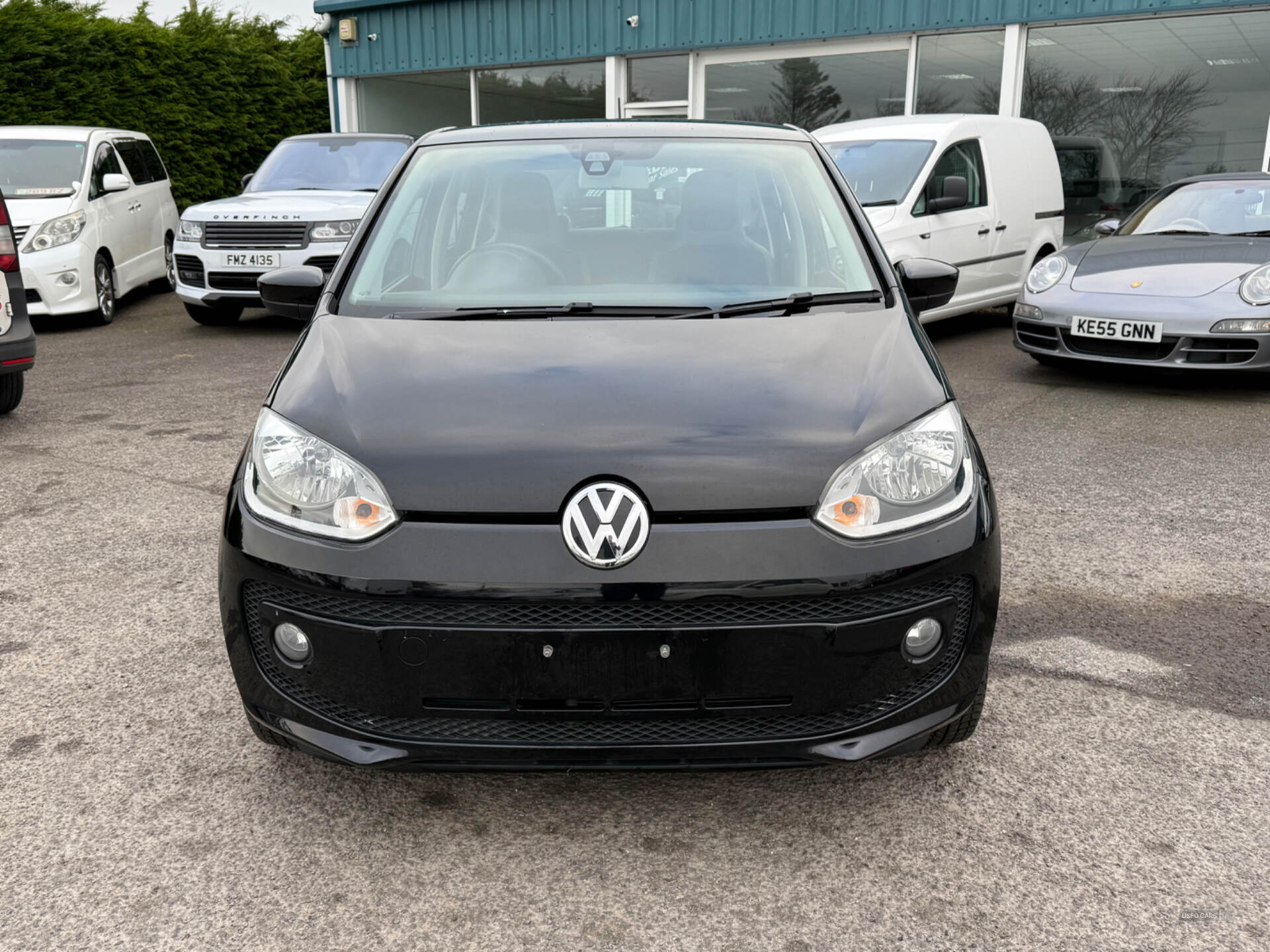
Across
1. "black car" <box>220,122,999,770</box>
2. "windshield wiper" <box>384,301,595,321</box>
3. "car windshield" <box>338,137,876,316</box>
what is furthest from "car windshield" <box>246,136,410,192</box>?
"black car" <box>220,122,999,770</box>

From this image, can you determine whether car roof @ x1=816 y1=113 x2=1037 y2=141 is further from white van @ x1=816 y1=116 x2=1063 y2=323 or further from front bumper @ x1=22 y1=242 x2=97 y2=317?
front bumper @ x1=22 y1=242 x2=97 y2=317

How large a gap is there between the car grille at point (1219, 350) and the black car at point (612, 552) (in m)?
4.72

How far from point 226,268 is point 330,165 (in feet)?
5.34

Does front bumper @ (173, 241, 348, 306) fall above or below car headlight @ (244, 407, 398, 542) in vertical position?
below

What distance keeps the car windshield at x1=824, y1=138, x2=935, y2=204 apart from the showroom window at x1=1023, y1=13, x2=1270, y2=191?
378 cm

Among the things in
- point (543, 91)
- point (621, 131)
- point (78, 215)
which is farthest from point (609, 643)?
point (543, 91)

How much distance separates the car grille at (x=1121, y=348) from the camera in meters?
6.59

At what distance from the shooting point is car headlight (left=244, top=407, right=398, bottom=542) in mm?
2133

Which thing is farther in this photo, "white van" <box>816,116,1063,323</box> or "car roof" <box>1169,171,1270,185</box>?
"white van" <box>816,116,1063,323</box>

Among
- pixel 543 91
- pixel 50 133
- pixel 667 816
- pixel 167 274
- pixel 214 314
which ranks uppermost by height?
pixel 543 91

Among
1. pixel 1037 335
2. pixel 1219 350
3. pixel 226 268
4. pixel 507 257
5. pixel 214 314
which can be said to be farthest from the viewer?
pixel 214 314

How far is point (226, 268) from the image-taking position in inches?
→ 350

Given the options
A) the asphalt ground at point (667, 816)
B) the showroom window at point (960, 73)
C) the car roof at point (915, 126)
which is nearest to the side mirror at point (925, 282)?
the asphalt ground at point (667, 816)

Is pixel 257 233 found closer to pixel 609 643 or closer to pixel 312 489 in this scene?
pixel 312 489
